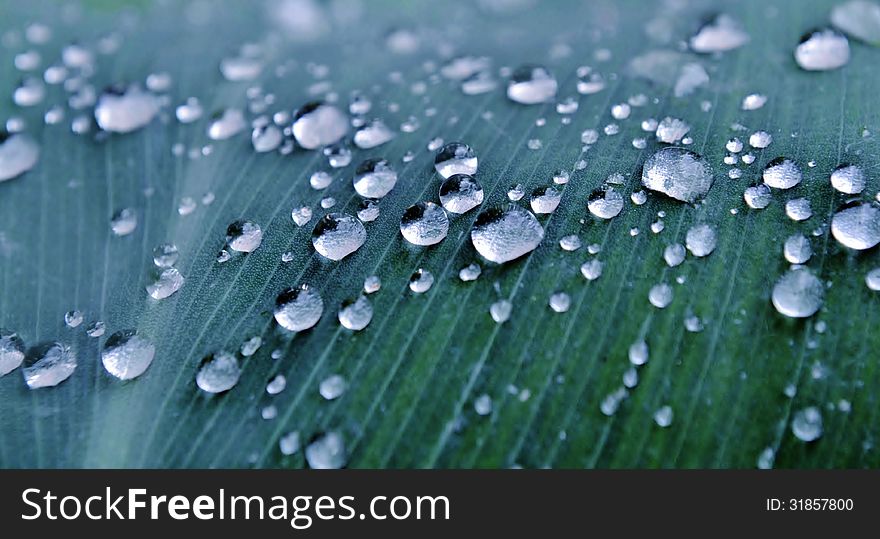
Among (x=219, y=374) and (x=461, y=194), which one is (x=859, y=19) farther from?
(x=219, y=374)

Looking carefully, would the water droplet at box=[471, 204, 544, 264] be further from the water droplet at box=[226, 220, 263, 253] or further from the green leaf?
the water droplet at box=[226, 220, 263, 253]

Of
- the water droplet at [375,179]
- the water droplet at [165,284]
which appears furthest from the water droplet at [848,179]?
the water droplet at [165,284]

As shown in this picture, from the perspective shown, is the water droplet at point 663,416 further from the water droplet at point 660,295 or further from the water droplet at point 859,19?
the water droplet at point 859,19

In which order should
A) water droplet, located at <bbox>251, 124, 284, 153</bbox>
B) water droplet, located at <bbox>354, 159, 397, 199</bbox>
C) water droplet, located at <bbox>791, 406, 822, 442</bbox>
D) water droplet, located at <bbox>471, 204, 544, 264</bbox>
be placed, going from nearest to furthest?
water droplet, located at <bbox>791, 406, 822, 442</bbox> < water droplet, located at <bbox>471, 204, 544, 264</bbox> < water droplet, located at <bbox>354, 159, 397, 199</bbox> < water droplet, located at <bbox>251, 124, 284, 153</bbox>

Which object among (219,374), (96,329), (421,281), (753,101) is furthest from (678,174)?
(96,329)

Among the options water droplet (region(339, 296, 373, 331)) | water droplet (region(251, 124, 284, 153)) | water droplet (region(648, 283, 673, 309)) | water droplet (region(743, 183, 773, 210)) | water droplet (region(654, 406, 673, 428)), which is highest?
water droplet (region(251, 124, 284, 153))

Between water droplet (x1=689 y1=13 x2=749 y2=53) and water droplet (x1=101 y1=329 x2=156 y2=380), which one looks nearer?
water droplet (x1=101 y1=329 x2=156 y2=380)

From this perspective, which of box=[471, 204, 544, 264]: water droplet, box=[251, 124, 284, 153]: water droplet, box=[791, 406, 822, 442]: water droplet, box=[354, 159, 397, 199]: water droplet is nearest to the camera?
box=[791, 406, 822, 442]: water droplet

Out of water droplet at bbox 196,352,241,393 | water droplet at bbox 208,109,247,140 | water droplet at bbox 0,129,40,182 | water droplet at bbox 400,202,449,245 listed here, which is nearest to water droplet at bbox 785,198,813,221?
water droplet at bbox 400,202,449,245
